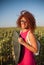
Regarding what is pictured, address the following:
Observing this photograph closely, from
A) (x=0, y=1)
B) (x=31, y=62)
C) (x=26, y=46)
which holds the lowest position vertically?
(x=31, y=62)

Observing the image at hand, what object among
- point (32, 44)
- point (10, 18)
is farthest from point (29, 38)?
point (10, 18)

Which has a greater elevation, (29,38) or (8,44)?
(29,38)

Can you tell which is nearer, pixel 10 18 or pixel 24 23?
pixel 24 23

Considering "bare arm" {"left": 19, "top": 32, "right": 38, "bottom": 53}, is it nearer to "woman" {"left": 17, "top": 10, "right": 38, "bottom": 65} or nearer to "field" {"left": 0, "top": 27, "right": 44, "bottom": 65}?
"woman" {"left": 17, "top": 10, "right": 38, "bottom": 65}

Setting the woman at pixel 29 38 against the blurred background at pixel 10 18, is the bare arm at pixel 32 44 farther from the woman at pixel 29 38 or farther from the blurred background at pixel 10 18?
the blurred background at pixel 10 18

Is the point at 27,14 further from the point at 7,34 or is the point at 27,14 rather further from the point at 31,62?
the point at 7,34

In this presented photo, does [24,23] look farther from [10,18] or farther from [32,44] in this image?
[10,18]

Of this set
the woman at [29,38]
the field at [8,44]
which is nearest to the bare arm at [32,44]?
the woman at [29,38]

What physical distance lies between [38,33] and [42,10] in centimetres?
30

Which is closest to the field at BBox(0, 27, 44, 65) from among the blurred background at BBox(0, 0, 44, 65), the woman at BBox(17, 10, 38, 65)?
the blurred background at BBox(0, 0, 44, 65)

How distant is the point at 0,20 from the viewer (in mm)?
2639

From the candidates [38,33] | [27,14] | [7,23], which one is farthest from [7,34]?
[27,14]

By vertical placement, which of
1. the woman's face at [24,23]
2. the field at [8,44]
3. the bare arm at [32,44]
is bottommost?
the field at [8,44]

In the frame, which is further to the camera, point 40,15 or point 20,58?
point 40,15
